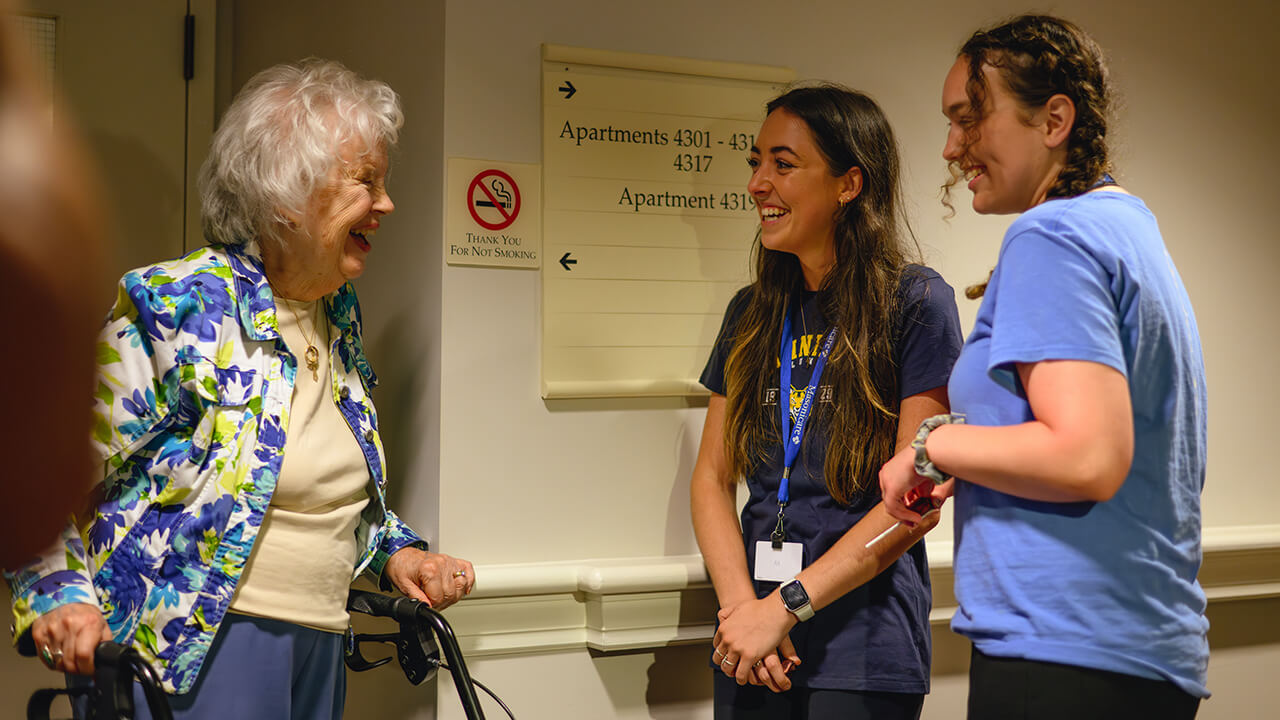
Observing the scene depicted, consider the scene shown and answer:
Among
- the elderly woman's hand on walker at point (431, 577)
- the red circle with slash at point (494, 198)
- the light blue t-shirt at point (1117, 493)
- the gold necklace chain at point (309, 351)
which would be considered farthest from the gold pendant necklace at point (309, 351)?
the light blue t-shirt at point (1117, 493)

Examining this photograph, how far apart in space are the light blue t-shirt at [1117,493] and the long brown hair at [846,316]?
2.24 ft

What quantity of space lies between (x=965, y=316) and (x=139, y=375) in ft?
6.83

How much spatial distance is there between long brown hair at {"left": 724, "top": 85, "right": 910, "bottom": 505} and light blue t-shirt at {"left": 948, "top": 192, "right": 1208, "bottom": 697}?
2.24 ft

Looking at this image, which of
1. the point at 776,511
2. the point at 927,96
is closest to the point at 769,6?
the point at 927,96

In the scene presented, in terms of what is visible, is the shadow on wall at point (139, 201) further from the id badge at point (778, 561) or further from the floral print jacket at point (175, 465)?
the id badge at point (778, 561)

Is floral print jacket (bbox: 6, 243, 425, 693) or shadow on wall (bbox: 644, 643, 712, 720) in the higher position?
floral print jacket (bbox: 6, 243, 425, 693)

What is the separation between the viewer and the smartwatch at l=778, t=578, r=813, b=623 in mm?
1851

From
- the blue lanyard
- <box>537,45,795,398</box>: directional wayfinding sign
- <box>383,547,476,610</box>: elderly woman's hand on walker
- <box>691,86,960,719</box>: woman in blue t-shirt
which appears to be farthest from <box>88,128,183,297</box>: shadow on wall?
the blue lanyard

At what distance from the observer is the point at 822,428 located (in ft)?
6.43

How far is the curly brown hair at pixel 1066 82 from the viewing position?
1299 millimetres

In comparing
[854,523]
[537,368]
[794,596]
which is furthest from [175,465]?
[854,523]

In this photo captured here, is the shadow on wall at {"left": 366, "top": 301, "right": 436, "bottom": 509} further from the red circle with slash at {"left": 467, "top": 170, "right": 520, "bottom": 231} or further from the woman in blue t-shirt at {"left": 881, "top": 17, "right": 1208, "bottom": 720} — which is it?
the woman in blue t-shirt at {"left": 881, "top": 17, "right": 1208, "bottom": 720}

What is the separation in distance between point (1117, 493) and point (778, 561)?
2.78 ft

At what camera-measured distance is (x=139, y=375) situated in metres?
1.56
